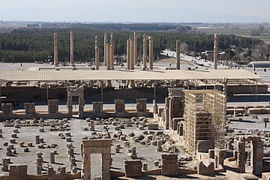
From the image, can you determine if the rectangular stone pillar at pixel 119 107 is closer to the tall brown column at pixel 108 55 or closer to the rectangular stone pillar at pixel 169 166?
the tall brown column at pixel 108 55

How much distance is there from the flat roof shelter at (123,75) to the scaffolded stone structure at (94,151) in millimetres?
32492

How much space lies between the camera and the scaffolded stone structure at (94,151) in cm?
3034

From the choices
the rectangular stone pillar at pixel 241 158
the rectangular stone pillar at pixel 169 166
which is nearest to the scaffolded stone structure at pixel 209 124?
the rectangular stone pillar at pixel 241 158

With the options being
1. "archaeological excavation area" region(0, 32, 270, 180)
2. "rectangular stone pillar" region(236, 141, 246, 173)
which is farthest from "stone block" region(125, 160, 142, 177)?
"rectangular stone pillar" region(236, 141, 246, 173)

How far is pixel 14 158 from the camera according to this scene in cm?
3900

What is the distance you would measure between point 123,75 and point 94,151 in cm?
3546

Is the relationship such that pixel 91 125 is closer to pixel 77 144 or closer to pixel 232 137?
pixel 77 144

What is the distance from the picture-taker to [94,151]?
30516 millimetres

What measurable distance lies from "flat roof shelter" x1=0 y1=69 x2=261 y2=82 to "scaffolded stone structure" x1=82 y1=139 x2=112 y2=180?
3249 cm

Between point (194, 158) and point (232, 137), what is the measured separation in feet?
24.2

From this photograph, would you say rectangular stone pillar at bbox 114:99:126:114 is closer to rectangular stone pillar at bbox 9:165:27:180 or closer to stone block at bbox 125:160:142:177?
stone block at bbox 125:160:142:177

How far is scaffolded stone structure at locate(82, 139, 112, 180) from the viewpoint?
1195 inches

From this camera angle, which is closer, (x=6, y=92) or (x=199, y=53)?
(x=6, y=92)

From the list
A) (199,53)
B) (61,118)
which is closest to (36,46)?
(199,53)
